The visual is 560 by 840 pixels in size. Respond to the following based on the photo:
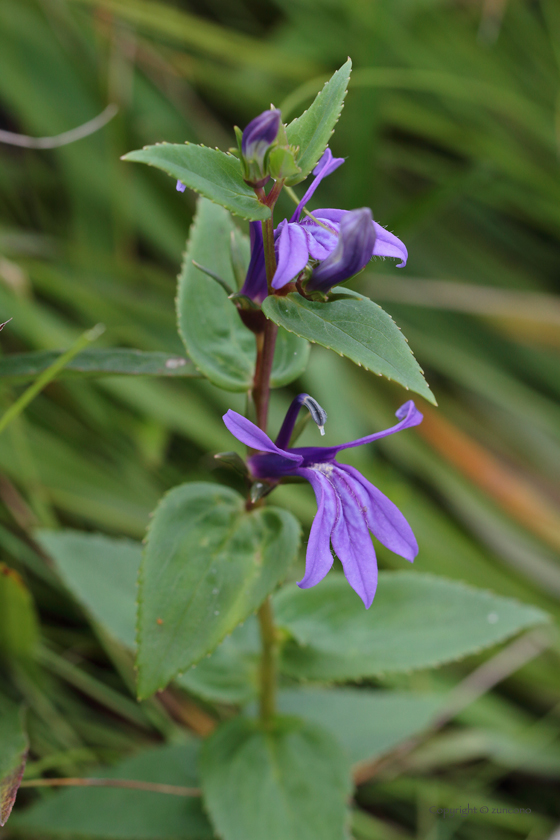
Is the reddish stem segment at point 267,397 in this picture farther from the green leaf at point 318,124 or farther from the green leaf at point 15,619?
the green leaf at point 15,619

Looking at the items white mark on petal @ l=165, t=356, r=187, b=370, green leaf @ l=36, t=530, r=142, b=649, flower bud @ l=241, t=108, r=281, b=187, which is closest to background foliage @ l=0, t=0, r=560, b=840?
green leaf @ l=36, t=530, r=142, b=649

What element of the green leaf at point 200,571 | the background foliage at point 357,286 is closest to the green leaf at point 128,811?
the background foliage at point 357,286

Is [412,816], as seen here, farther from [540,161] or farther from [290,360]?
[540,161]

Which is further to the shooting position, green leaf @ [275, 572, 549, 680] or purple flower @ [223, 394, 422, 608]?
green leaf @ [275, 572, 549, 680]

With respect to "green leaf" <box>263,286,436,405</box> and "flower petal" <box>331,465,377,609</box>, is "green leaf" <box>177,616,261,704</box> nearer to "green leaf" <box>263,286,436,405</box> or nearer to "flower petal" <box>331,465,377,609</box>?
"flower petal" <box>331,465,377,609</box>

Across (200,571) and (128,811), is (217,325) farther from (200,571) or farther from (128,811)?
(128,811)

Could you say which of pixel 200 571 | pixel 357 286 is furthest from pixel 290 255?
pixel 357 286
